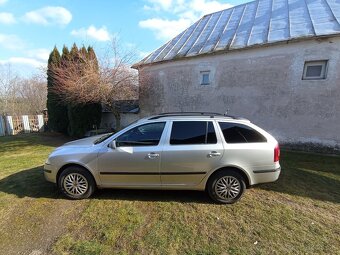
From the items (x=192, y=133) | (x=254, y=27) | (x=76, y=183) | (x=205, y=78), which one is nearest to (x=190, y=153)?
(x=192, y=133)

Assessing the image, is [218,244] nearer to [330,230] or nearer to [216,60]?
[330,230]

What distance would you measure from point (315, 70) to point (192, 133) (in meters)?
6.74

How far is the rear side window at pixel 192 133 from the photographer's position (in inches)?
167

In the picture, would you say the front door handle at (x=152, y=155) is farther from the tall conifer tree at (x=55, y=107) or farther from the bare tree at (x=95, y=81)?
the tall conifer tree at (x=55, y=107)

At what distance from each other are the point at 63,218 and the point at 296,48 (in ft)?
29.7

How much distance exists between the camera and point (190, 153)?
4.16m

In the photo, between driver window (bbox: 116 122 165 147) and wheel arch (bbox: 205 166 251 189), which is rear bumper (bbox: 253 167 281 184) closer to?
wheel arch (bbox: 205 166 251 189)

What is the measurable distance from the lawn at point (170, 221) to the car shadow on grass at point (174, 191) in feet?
0.07

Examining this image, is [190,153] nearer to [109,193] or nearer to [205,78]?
[109,193]

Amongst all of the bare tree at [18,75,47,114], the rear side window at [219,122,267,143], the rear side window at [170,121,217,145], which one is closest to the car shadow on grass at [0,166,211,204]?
the rear side window at [170,121,217,145]

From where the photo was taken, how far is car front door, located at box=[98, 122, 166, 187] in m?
4.20

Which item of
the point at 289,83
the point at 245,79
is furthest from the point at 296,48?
the point at 245,79

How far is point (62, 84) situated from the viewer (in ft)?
37.0

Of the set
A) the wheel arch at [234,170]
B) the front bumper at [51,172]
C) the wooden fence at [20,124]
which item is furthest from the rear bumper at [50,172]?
the wooden fence at [20,124]
